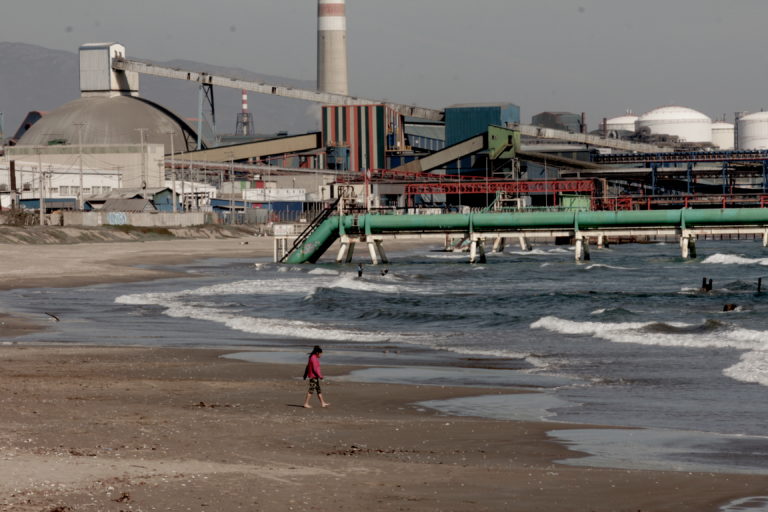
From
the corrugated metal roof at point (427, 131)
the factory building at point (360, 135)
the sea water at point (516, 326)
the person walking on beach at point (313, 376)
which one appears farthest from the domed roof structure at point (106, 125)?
the person walking on beach at point (313, 376)

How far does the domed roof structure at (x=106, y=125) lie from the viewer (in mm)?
193000

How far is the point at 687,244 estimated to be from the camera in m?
84.0

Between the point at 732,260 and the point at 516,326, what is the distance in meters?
48.4

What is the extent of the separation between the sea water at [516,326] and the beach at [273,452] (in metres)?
2.08

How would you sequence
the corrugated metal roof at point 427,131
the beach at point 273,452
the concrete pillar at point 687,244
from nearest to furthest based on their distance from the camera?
1. the beach at point 273,452
2. the concrete pillar at point 687,244
3. the corrugated metal roof at point 427,131

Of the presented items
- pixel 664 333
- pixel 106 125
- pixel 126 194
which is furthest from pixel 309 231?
pixel 106 125

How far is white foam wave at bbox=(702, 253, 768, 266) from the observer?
81.9 meters

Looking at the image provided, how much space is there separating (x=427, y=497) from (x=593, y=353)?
62.1 feet

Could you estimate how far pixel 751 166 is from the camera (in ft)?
474

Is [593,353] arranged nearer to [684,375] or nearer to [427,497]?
[684,375]

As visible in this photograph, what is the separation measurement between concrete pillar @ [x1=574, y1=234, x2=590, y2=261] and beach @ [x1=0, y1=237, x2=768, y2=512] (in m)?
57.4

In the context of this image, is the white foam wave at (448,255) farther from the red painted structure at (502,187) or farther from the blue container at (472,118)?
the blue container at (472,118)

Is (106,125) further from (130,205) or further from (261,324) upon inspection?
(261,324)

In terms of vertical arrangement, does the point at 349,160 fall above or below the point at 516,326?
above
